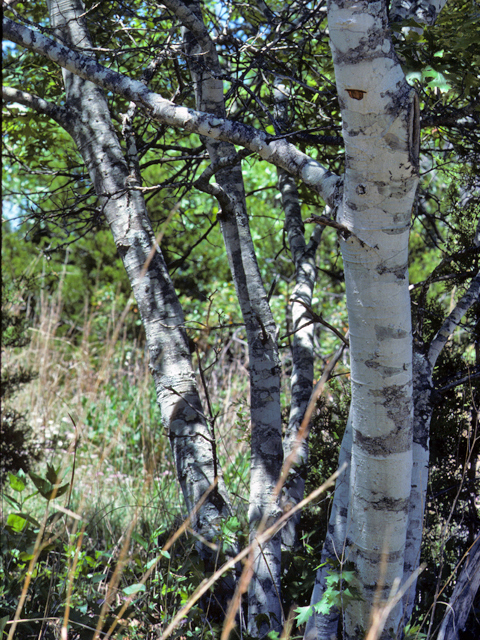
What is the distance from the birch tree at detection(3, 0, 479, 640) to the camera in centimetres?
123

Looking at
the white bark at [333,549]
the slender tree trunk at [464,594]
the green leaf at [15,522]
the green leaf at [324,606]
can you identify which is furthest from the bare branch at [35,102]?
the slender tree trunk at [464,594]

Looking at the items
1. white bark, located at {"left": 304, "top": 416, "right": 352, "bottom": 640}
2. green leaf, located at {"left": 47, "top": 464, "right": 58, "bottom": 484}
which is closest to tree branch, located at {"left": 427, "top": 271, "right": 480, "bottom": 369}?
white bark, located at {"left": 304, "top": 416, "right": 352, "bottom": 640}

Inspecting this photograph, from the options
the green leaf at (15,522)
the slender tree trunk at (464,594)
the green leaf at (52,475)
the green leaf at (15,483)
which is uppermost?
the green leaf at (52,475)

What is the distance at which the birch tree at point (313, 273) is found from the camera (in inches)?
48.3

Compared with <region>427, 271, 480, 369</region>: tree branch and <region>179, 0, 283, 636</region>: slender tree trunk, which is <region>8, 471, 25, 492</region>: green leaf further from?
<region>427, 271, 480, 369</region>: tree branch

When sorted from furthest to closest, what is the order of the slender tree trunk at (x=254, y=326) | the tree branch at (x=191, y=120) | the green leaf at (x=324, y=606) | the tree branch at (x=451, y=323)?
the slender tree trunk at (x=254, y=326), the tree branch at (x=451, y=323), the tree branch at (x=191, y=120), the green leaf at (x=324, y=606)

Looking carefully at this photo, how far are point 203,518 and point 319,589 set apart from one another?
51 centimetres

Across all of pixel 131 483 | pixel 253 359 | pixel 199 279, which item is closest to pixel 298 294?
pixel 253 359

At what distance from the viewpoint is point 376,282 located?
1.31 meters

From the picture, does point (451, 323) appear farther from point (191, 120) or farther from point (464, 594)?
point (191, 120)

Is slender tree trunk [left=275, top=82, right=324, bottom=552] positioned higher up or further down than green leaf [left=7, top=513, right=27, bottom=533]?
higher up

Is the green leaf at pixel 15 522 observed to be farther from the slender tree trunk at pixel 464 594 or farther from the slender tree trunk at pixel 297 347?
the slender tree trunk at pixel 464 594

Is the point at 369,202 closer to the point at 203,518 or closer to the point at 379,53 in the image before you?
the point at 379,53

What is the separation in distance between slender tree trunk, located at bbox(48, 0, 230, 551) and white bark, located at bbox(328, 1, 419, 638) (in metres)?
0.72
